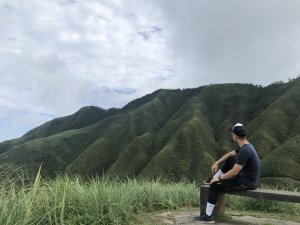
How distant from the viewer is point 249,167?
7.82m

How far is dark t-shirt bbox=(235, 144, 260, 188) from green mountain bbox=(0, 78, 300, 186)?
5948 centimetres

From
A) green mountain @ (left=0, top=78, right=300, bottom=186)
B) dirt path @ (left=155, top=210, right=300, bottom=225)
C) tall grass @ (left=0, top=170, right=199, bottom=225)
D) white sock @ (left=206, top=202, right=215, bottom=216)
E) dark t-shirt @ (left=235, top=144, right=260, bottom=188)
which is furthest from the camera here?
green mountain @ (left=0, top=78, right=300, bottom=186)

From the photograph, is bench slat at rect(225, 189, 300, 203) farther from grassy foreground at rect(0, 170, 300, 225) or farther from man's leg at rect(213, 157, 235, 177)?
grassy foreground at rect(0, 170, 300, 225)

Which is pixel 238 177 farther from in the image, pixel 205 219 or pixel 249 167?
pixel 205 219

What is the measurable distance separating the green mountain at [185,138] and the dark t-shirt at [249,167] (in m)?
59.5

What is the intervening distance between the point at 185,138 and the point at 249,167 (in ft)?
303

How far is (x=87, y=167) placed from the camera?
352 feet

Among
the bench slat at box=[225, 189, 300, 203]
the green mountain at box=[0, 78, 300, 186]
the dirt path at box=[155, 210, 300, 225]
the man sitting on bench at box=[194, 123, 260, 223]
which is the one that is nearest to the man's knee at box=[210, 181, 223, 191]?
the man sitting on bench at box=[194, 123, 260, 223]

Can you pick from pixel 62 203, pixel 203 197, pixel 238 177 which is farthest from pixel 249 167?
pixel 62 203

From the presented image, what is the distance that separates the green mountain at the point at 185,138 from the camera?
86.1m

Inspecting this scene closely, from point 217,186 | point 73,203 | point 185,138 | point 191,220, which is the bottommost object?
point 191,220

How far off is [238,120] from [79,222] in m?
114

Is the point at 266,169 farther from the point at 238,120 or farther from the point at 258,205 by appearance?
the point at 258,205

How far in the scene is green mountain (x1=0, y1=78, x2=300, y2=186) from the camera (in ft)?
282
